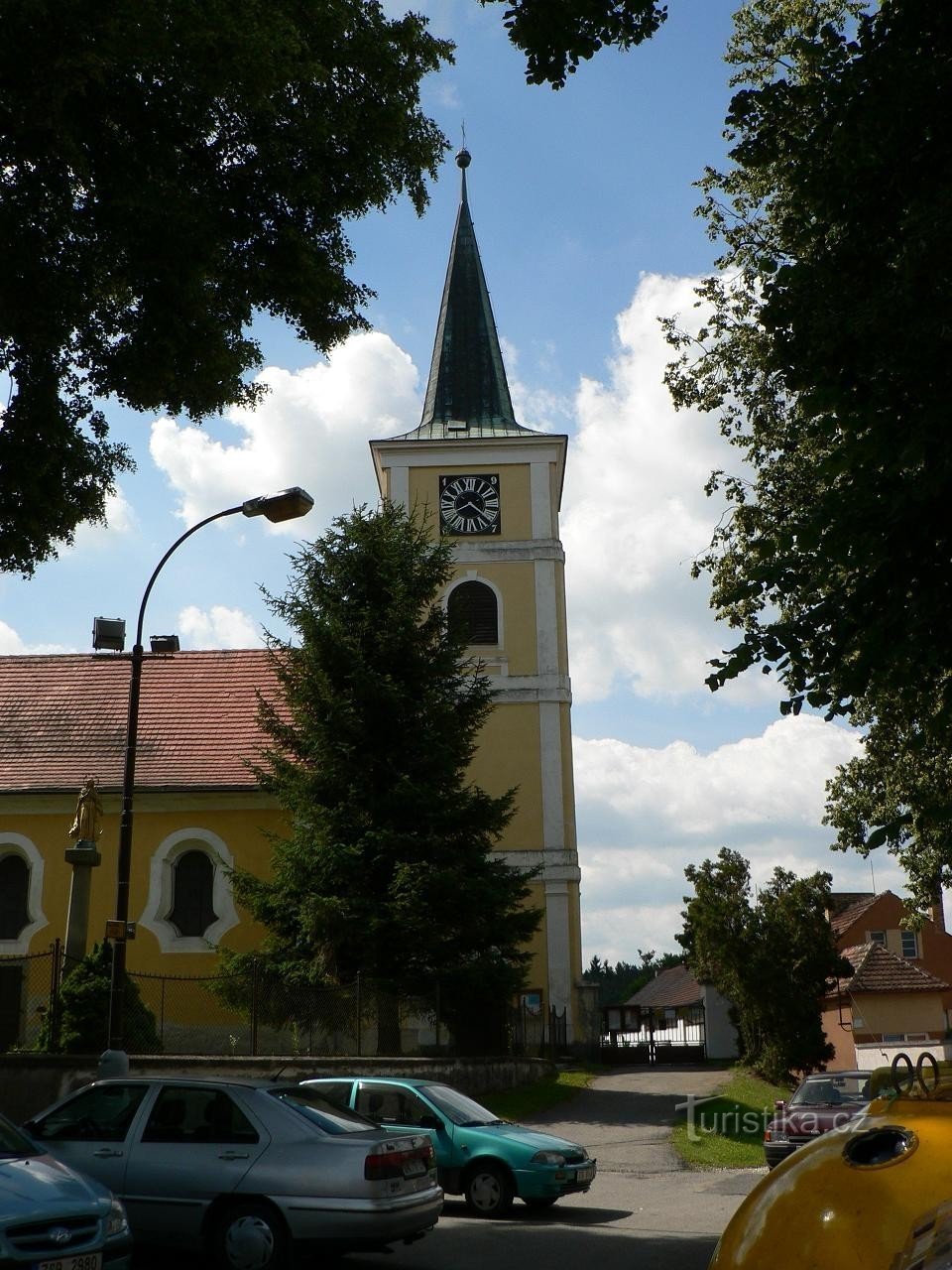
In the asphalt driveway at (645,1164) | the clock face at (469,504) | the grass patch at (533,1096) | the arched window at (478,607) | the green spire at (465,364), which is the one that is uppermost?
the green spire at (465,364)

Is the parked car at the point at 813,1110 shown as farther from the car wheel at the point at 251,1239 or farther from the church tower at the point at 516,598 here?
the church tower at the point at 516,598

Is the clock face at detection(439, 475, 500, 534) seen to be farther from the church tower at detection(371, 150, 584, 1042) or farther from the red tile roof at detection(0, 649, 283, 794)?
the red tile roof at detection(0, 649, 283, 794)

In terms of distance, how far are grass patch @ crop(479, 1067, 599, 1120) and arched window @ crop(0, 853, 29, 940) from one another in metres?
13.4

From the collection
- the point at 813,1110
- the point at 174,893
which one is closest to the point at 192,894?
the point at 174,893

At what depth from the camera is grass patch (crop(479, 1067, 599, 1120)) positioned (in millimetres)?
21797

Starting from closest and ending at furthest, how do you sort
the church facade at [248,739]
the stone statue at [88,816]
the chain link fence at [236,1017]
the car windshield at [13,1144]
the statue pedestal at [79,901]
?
the car windshield at [13,1144] < the chain link fence at [236,1017] < the statue pedestal at [79,901] < the stone statue at [88,816] < the church facade at [248,739]

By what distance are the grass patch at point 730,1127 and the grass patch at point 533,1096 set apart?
260cm

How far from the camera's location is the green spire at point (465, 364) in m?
41.0

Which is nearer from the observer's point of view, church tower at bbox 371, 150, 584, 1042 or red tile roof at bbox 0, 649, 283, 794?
red tile roof at bbox 0, 649, 283, 794

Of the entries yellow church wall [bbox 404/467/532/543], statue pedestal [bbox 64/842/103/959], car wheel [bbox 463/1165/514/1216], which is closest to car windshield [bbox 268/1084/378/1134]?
car wheel [bbox 463/1165/514/1216]

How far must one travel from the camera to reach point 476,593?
123 feet

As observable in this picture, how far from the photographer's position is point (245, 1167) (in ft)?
31.5

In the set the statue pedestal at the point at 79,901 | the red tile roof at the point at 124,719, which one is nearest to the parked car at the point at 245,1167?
the statue pedestal at the point at 79,901

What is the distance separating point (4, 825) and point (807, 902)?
19162 mm
